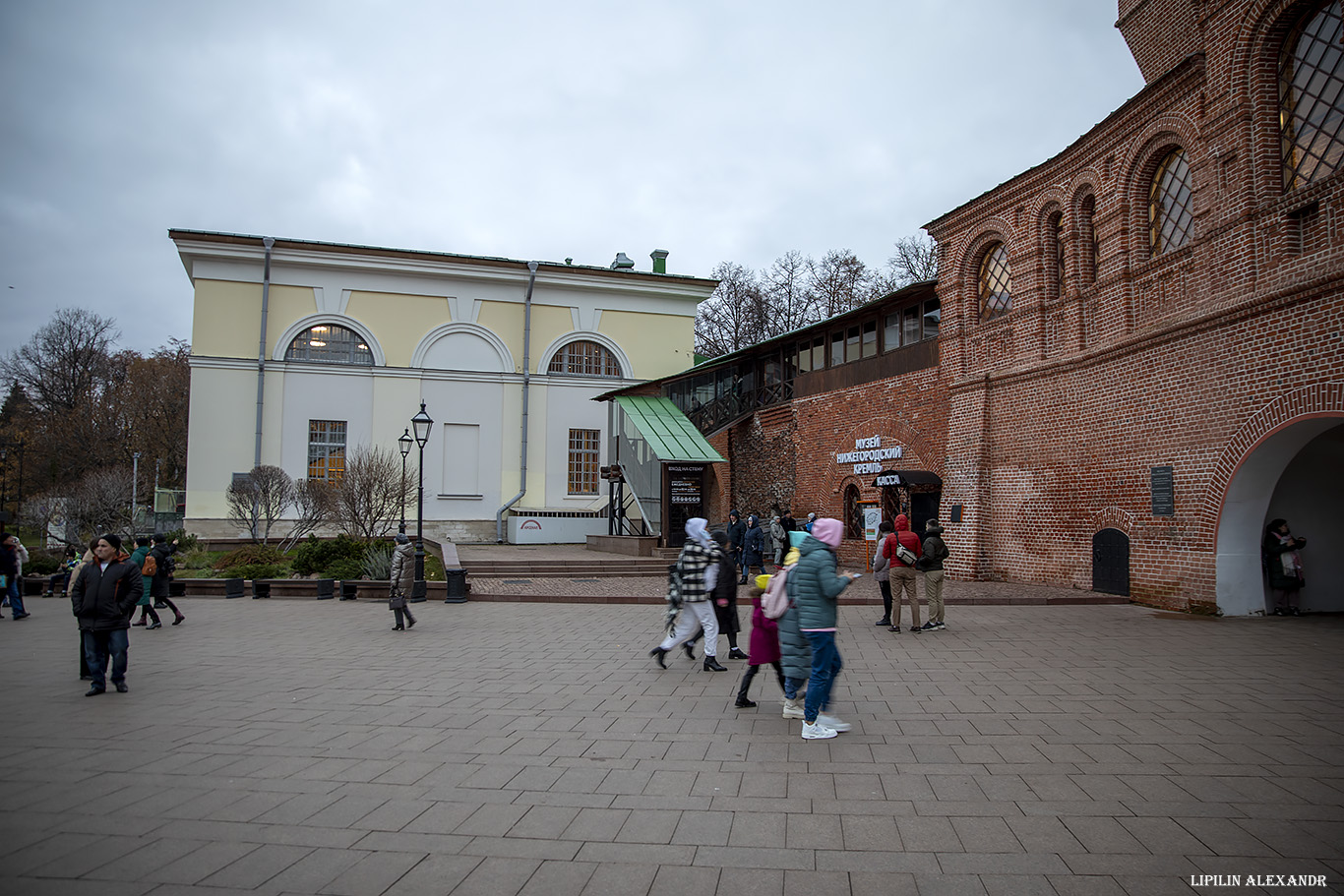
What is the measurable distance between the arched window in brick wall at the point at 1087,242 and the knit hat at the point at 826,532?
39.3 feet

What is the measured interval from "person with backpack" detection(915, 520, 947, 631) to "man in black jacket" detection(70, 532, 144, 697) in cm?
950

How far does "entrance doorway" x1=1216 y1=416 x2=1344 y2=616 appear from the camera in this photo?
1123cm

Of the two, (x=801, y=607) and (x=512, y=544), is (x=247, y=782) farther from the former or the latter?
(x=512, y=544)

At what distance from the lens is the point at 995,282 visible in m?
17.8

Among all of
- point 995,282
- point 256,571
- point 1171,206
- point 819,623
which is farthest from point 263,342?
point 819,623

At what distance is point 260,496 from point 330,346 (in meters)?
7.36

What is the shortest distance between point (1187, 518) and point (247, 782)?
13.1 meters

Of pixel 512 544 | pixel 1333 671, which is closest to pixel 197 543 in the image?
pixel 512 544

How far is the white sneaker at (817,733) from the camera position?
585cm

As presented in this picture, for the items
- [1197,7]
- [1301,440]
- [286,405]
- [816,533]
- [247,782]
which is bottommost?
[247,782]

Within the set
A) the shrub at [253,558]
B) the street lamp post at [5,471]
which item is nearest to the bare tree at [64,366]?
the street lamp post at [5,471]

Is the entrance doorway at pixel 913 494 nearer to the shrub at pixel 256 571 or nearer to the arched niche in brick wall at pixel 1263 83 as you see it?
the arched niche in brick wall at pixel 1263 83

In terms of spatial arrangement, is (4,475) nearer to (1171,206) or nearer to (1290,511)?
(1171,206)

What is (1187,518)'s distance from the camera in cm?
1236
